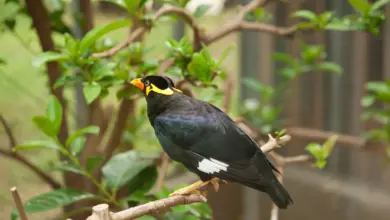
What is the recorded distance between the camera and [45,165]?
117cm

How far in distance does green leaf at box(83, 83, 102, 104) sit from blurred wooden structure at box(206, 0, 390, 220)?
783mm

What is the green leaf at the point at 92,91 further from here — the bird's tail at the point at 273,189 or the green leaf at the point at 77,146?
the bird's tail at the point at 273,189

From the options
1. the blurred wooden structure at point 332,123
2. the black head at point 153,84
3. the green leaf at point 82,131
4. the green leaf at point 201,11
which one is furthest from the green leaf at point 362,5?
the blurred wooden structure at point 332,123

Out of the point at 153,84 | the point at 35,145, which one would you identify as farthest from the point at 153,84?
the point at 35,145

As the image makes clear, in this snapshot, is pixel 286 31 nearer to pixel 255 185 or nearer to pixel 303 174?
pixel 255 185

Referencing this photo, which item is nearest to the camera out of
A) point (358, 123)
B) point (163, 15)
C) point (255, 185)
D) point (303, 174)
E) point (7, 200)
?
point (255, 185)

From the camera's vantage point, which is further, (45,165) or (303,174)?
(303,174)

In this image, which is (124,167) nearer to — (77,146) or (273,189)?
(77,146)

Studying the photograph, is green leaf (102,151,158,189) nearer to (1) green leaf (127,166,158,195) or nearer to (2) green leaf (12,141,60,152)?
(1) green leaf (127,166,158,195)

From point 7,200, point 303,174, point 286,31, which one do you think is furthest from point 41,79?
point 303,174

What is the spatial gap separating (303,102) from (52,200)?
48.0 inches

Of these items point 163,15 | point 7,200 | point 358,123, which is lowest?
point 358,123

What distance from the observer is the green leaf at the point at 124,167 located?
2.55 feet

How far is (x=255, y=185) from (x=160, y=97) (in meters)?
0.19
